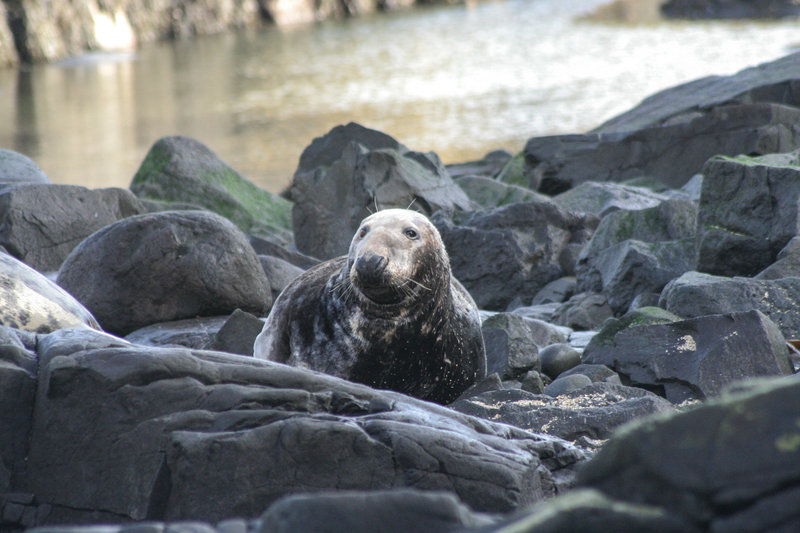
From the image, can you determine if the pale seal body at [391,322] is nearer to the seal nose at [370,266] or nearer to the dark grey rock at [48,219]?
the seal nose at [370,266]

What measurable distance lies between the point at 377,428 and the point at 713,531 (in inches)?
70.9

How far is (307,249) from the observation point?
10.9 metres

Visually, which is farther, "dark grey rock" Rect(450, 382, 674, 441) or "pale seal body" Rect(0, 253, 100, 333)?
"pale seal body" Rect(0, 253, 100, 333)

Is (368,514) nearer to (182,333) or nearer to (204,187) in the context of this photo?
(182,333)

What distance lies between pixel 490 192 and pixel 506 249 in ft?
9.86

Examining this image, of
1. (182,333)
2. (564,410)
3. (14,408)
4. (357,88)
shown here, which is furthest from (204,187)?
(357,88)

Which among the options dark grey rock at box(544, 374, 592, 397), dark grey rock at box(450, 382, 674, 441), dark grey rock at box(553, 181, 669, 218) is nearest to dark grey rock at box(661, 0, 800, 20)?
dark grey rock at box(553, 181, 669, 218)

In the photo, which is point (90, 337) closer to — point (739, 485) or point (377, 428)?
point (377, 428)

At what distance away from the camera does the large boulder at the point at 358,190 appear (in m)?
10.2

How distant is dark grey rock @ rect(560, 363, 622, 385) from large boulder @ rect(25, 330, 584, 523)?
74.9 inches

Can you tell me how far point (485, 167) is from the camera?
15.7 m

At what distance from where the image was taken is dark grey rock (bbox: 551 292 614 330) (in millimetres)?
7871

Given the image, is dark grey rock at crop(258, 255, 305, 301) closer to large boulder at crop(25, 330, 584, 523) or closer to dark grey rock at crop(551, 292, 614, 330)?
dark grey rock at crop(551, 292, 614, 330)

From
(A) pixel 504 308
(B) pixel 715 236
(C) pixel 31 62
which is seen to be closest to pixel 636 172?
(A) pixel 504 308
